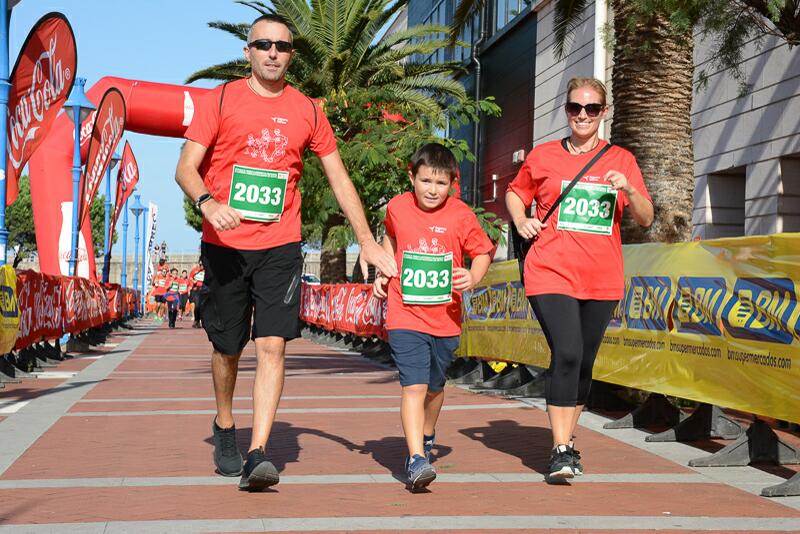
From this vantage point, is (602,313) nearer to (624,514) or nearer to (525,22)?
(624,514)

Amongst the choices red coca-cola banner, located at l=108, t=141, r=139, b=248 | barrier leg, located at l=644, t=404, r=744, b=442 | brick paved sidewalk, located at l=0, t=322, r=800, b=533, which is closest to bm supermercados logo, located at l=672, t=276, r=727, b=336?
barrier leg, located at l=644, t=404, r=744, b=442

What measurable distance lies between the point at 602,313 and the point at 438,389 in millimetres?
952

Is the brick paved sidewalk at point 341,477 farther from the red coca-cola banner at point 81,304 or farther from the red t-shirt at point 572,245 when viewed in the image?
the red coca-cola banner at point 81,304

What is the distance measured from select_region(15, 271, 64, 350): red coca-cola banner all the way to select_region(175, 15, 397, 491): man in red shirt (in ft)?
27.7

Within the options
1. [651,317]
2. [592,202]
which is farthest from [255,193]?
[651,317]

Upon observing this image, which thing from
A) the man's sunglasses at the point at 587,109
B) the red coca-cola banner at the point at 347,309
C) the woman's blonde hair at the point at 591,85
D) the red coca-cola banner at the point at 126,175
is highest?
the red coca-cola banner at the point at 126,175

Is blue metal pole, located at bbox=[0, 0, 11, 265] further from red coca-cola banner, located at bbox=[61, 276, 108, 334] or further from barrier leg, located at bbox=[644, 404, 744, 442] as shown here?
barrier leg, located at bbox=[644, 404, 744, 442]

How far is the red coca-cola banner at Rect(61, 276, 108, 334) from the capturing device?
61.0ft

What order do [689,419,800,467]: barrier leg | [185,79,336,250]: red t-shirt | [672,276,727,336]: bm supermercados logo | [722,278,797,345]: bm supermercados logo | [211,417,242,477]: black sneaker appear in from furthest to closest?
1. [672,276,727,336]: bm supermercados logo
2. [689,419,800,467]: barrier leg
3. [722,278,797,345]: bm supermercados logo
4. [211,417,242,477]: black sneaker
5. [185,79,336,250]: red t-shirt

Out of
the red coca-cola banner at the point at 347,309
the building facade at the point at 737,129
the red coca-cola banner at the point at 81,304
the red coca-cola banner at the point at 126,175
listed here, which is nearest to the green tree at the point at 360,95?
the red coca-cola banner at the point at 347,309

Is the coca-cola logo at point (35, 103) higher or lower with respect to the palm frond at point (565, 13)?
lower

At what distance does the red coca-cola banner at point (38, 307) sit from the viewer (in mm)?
14000

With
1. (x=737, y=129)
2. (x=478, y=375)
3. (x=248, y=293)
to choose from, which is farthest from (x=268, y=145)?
(x=737, y=129)

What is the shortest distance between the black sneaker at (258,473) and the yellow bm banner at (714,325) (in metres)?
2.81
